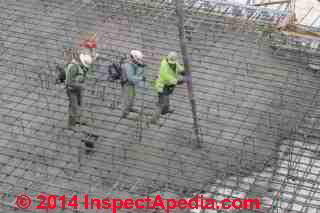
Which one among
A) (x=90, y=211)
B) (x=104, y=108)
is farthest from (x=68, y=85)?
(x=90, y=211)

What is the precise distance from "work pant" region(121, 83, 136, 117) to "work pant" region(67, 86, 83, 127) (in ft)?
2.95

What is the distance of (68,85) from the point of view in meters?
10.3

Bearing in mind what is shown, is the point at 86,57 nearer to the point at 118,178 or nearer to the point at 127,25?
the point at 118,178

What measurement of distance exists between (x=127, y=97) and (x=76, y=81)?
1.16 meters

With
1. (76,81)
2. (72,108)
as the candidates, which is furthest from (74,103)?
(76,81)

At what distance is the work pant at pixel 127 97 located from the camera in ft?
35.2

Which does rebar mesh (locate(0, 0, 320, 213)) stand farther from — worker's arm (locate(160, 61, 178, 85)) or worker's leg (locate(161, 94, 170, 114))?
worker's arm (locate(160, 61, 178, 85))

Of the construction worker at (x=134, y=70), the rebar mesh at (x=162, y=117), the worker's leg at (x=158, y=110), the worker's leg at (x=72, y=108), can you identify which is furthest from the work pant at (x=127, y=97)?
the worker's leg at (x=72, y=108)

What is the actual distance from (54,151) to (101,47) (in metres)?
3.87

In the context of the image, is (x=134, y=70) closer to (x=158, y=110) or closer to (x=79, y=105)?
(x=158, y=110)

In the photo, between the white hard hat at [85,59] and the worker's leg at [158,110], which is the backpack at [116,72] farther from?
the worker's leg at [158,110]

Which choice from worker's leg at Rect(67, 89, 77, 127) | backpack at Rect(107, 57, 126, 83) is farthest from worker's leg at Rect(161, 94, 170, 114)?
worker's leg at Rect(67, 89, 77, 127)

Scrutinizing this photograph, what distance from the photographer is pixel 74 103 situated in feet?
35.3

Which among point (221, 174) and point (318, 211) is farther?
point (221, 174)
